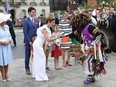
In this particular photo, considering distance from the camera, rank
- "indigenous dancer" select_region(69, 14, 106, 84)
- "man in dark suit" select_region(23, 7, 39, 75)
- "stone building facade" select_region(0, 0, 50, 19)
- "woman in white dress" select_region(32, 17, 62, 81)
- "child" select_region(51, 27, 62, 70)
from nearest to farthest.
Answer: "indigenous dancer" select_region(69, 14, 106, 84), "woman in white dress" select_region(32, 17, 62, 81), "man in dark suit" select_region(23, 7, 39, 75), "child" select_region(51, 27, 62, 70), "stone building facade" select_region(0, 0, 50, 19)

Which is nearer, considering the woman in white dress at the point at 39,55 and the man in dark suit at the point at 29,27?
the woman in white dress at the point at 39,55

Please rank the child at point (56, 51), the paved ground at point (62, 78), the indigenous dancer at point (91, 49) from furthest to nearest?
the child at point (56, 51) < the paved ground at point (62, 78) < the indigenous dancer at point (91, 49)

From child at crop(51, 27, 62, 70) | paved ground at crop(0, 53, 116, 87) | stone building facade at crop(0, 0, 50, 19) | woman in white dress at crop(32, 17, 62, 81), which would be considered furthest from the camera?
stone building facade at crop(0, 0, 50, 19)

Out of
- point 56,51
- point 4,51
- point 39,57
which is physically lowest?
point 56,51

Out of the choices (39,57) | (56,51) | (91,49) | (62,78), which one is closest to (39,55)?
(39,57)

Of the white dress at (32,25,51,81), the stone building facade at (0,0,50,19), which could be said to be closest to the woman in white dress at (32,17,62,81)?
the white dress at (32,25,51,81)

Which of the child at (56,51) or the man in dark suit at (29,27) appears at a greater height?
the man in dark suit at (29,27)

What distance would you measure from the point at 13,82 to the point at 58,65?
210cm

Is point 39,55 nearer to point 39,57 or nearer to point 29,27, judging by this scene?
point 39,57

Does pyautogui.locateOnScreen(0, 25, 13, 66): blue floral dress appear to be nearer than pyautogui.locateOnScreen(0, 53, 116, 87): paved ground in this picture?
No

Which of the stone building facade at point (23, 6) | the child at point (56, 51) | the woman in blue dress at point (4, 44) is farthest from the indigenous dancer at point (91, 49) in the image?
the stone building facade at point (23, 6)

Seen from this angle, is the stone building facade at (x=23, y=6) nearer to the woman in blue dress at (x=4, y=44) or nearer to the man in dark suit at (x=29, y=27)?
the man in dark suit at (x=29, y=27)

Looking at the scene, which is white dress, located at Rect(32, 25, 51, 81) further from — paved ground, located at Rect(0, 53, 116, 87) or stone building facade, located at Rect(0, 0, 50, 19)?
stone building facade, located at Rect(0, 0, 50, 19)

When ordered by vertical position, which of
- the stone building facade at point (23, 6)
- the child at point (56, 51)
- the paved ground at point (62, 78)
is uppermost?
the child at point (56, 51)
